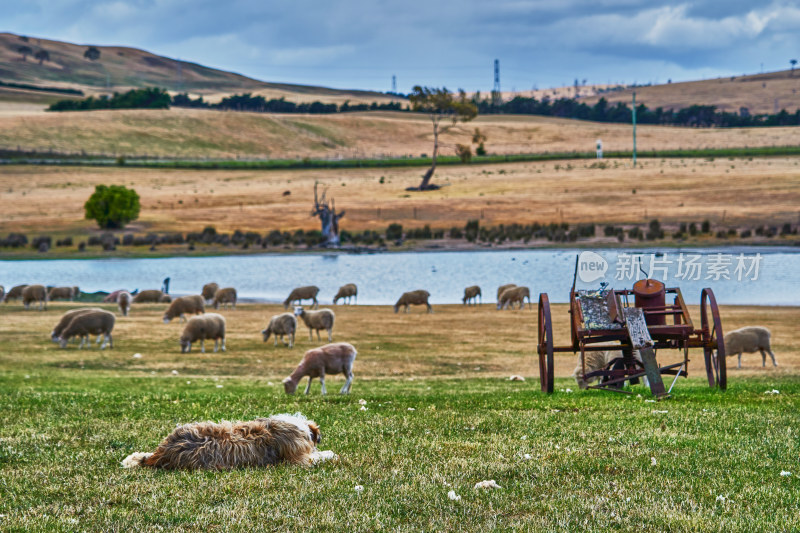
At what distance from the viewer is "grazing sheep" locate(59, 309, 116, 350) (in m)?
27.7

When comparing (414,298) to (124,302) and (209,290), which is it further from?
(124,302)

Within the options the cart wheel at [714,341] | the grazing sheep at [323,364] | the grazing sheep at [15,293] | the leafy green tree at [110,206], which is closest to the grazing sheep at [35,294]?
the grazing sheep at [15,293]

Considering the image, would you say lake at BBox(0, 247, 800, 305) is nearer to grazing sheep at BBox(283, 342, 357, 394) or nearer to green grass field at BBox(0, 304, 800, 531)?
grazing sheep at BBox(283, 342, 357, 394)

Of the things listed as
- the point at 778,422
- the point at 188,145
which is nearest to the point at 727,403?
the point at 778,422

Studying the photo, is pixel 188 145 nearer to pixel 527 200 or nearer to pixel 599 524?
pixel 527 200

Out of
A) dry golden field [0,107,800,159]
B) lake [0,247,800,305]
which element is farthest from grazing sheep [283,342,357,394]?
dry golden field [0,107,800,159]

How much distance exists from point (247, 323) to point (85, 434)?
2645cm

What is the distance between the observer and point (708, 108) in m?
178

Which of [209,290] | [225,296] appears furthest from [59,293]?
[225,296]

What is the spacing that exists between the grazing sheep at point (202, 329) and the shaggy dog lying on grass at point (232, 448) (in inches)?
773

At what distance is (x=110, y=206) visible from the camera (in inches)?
3219

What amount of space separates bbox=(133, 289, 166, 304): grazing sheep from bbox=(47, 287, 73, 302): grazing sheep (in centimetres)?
368

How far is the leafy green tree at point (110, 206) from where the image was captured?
3221 inches

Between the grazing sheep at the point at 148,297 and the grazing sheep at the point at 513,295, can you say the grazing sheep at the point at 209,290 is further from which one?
the grazing sheep at the point at 513,295
